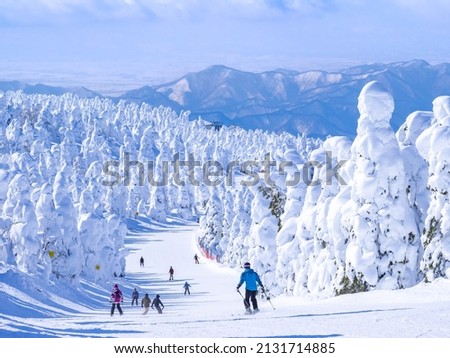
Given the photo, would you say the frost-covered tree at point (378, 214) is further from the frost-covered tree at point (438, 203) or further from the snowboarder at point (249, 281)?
the snowboarder at point (249, 281)

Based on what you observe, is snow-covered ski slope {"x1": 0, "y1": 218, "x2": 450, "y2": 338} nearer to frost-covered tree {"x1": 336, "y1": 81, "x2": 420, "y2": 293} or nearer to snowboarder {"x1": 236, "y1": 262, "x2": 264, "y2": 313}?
snowboarder {"x1": 236, "y1": 262, "x2": 264, "y2": 313}

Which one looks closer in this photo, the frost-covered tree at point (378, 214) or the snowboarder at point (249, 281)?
the snowboarder at point (249, 281)

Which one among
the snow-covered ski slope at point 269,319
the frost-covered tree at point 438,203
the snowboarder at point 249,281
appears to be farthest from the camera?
the frost-covered tree at point 438,203

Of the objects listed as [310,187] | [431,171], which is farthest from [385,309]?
[310,187]

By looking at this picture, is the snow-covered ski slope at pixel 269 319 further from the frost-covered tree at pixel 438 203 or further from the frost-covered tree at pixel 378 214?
the frost-covered tree at pixel 378 214

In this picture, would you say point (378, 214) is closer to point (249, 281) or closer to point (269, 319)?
point (249, 281)

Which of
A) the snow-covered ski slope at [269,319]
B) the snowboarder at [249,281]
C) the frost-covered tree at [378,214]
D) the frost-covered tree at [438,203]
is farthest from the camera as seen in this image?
the frost-covered tree at [378,214]

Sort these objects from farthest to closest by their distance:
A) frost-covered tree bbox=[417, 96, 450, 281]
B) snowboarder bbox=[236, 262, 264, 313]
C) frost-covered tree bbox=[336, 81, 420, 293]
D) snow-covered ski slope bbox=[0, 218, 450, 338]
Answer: frost-covered tree bbox=[336, 81, 420, 293]
frost-covered tree bbox=[417, 96, 450, 281]
snowboarder bbox=[236, 262, 264, 313]
snow-covered ski slope bbox=[0, 218, 450, 338]

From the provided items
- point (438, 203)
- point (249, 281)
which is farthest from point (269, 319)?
point (438, 203)

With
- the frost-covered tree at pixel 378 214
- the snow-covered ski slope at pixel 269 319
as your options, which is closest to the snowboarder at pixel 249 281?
the snow-covered ski slope at pixel 269 319

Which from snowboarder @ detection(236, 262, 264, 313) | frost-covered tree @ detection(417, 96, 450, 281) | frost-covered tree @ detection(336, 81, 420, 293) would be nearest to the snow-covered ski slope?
snowboarder @ detection(236, 262, 264, 313)

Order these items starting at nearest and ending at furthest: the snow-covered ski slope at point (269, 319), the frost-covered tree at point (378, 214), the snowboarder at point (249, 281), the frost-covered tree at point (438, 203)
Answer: the snow-covered ski slope at point (269, 319) < the snowboarder at point (249, 281) < the frost-covered tree at point (438, 203) < the frost-covered tree at point (378, 214)

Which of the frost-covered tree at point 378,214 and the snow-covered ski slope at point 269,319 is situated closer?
the snow-covered ski slope at point 269,319
